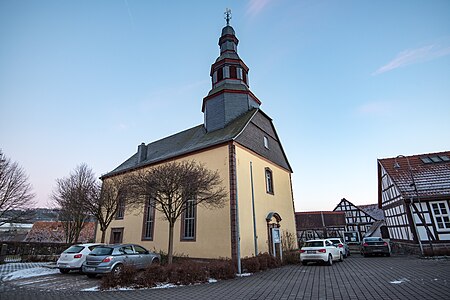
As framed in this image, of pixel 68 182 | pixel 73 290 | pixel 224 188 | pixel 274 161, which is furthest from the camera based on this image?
pixel 68 182

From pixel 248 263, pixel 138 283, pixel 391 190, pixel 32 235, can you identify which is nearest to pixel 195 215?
pixel 248 263

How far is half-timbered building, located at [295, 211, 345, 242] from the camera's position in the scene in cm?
3322

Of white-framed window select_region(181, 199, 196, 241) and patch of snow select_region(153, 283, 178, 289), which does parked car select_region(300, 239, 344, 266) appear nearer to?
white-framed window select_region(181, 199, 196, 241)

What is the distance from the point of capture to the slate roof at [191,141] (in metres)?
15.6

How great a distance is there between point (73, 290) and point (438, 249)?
1938cm

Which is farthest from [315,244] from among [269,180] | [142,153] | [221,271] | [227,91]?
[142,153]

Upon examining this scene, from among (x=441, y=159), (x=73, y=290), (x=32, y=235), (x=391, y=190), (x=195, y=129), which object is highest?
(x=195, y=129)

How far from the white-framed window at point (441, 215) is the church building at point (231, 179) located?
371 inches

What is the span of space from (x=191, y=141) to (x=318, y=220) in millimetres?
23671

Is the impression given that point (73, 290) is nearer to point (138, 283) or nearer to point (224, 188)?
point (138, 283)

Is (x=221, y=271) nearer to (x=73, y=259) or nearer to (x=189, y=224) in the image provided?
(x=189, y=224)

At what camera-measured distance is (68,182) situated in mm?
24094

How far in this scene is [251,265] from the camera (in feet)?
38.5

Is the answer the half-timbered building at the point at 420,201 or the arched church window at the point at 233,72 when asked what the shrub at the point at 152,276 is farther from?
the half-timbered building at the point at 420,201
